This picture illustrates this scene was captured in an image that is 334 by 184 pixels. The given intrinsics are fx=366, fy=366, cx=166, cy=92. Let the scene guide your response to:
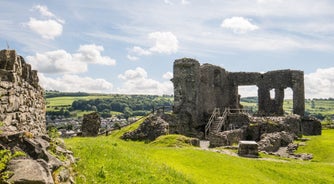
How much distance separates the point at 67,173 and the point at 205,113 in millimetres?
45026

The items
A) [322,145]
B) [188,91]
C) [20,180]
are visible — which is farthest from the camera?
[188,91]

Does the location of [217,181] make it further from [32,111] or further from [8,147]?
A: [8,147]

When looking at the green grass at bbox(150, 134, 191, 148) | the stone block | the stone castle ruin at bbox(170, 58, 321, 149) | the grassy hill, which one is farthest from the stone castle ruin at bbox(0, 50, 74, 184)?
the stone castle ruin at bbox(170, 58, 321, 149)

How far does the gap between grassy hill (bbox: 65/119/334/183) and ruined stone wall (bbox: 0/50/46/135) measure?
2.32 metres

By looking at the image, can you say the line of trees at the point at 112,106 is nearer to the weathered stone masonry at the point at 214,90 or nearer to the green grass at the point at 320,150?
the weathered stone masonry at the point at 214,90

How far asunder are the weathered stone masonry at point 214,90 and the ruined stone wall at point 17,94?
108ft

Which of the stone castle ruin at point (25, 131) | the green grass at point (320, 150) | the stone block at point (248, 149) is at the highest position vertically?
the stone castle ruin at point (25, 131)

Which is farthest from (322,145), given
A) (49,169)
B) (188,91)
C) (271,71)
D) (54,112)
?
(54,112)

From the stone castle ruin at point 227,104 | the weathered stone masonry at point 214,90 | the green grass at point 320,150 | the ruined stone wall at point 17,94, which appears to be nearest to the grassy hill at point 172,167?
the green grass at point 320,150

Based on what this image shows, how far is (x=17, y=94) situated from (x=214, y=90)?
1951 inches

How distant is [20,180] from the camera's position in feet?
26.7

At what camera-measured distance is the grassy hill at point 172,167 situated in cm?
1395

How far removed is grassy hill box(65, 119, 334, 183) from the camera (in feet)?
45.8

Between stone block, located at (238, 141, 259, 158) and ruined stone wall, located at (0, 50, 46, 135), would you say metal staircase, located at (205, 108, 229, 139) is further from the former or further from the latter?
ruined stone wall, located at (0, 50, 46, 135)
